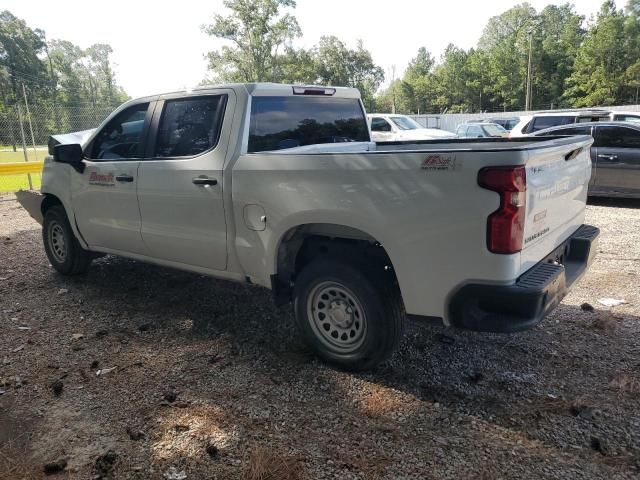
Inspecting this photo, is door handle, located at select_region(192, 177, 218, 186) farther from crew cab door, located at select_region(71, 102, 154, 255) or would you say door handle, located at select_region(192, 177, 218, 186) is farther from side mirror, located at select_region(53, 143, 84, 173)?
side mirror, located at select_region(53, 143, 84, 173)

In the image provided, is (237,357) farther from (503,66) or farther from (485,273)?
(503,66)

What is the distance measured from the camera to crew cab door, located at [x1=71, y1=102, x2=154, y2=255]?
15.2ft

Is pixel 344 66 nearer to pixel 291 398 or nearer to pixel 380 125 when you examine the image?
pixel 380 125

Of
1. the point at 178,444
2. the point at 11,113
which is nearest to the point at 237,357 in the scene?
the point at 178,444

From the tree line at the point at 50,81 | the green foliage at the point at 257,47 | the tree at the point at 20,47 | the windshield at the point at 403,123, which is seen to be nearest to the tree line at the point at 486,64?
the green foliage at the point at 257,47

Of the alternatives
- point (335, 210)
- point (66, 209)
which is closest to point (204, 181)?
point (335, 210)

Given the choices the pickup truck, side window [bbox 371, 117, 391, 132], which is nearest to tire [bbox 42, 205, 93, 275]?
the pickup truck

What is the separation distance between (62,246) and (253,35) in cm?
4511

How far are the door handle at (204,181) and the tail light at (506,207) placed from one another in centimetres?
204

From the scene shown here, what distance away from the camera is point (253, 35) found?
4684 cm

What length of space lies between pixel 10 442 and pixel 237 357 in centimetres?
152

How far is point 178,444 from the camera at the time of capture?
2.85 meters

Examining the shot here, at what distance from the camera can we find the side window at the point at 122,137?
4.66 m

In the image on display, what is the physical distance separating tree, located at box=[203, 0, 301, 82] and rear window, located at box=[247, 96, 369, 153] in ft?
141
